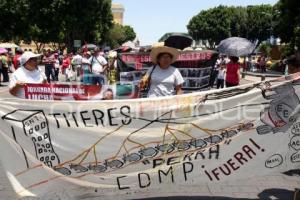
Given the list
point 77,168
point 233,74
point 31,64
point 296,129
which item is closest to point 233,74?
point 233,74

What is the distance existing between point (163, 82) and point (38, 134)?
76.4 inches

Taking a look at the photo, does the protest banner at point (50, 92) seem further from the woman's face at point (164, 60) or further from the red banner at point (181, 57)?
the red banner at point (181, 57)

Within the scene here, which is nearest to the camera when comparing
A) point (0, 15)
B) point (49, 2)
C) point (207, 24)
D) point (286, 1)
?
point (286, 1)

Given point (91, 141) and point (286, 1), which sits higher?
point (286, 1)

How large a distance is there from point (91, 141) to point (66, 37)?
6127 cm

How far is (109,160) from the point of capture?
5609 millimetres

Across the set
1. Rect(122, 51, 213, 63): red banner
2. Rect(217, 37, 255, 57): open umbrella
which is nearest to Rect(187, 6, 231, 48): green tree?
Rect(217, 37, 255, 57): open umbrella

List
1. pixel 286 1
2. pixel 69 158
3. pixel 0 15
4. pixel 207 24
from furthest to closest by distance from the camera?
1. pixel 207 24
2. pixel 0 15
3. pixel 286 1
4. pixel 69 158

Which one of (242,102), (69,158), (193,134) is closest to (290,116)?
(242,102)

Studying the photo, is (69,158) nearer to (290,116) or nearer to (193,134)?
(193,134)

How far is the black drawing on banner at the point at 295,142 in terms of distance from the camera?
233 inches

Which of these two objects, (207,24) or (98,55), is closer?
(98,55)

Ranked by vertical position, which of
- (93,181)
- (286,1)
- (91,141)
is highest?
(286,1)

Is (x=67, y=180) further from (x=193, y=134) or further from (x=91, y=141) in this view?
(x=193, y=134)
